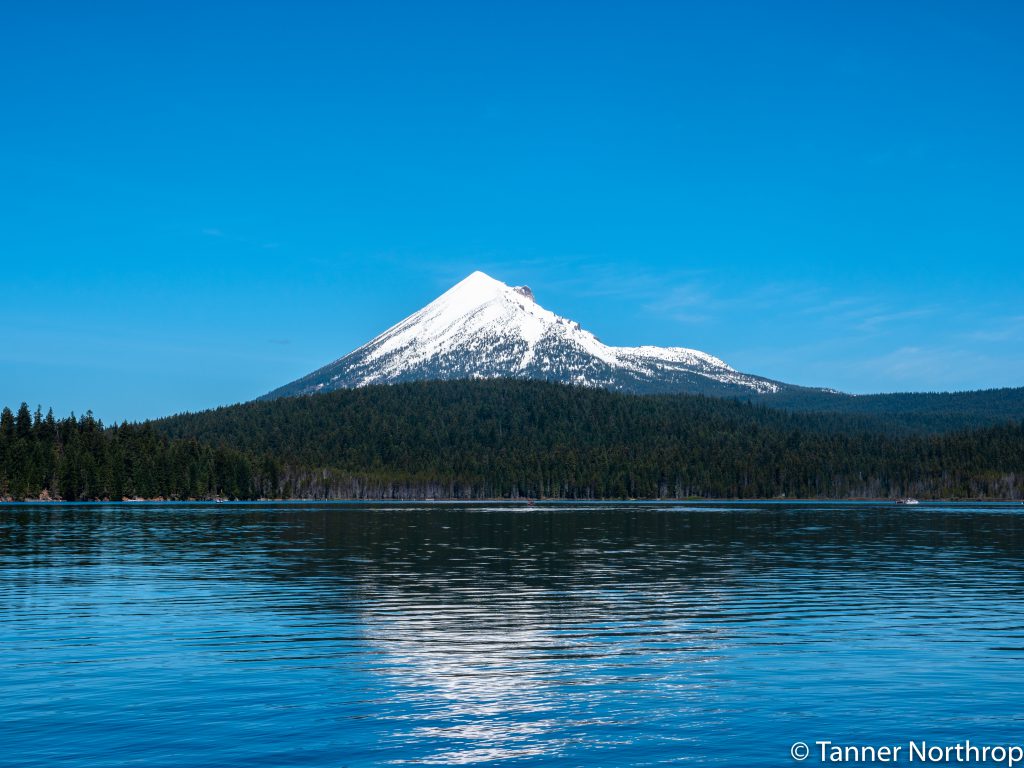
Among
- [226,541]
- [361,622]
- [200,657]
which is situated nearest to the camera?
[200,657]

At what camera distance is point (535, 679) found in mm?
31531

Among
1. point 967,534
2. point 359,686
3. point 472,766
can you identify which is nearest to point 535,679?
point 359,686

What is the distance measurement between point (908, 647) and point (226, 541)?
79.9m

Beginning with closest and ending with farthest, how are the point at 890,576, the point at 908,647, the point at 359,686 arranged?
the point at 359,686
the point at 908,647
the point at 890,576

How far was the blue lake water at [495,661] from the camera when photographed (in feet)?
80.4

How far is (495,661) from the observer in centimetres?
3453

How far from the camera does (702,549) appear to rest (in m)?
94.4

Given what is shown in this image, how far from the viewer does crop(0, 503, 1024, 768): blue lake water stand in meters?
24.5

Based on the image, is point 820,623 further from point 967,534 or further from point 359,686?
point 967,534

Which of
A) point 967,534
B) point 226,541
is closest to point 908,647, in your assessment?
point 226,541

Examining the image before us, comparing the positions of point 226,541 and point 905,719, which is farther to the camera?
point 226,541

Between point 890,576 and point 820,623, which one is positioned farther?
point 890,576

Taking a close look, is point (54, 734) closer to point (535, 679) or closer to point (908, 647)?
point (535, 679)

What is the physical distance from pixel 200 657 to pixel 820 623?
82.9ft
